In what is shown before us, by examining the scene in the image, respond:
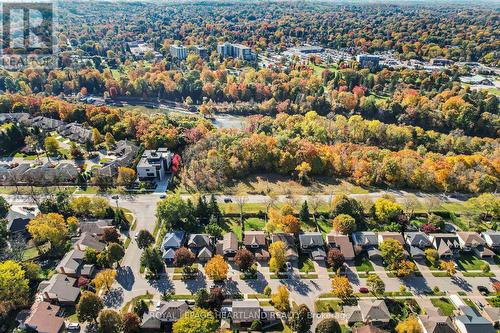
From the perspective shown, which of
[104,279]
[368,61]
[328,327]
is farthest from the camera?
[368,61]

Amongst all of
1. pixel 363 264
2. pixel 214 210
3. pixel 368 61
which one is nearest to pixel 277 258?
pixel 363 264

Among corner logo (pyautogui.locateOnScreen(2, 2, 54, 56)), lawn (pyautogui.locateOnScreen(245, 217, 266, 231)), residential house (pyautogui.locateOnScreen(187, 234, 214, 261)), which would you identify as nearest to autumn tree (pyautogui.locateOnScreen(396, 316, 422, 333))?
lawn (pyautogui.locateOnScreen(245, 217, 266, 231))

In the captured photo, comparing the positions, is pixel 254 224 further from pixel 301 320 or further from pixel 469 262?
pixel 469 262

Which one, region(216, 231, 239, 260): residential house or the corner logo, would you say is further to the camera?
the corner logo

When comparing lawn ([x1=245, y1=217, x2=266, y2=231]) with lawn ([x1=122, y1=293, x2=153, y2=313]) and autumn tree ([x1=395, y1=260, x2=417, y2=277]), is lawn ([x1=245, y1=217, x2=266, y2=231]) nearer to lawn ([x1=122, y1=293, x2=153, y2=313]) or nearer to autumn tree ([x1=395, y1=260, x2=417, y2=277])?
lawn ([x1=122, y1=293, x2=153, y2=313])

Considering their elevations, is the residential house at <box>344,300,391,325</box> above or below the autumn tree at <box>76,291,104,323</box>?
above

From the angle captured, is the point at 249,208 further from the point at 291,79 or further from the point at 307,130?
the point at 291,79

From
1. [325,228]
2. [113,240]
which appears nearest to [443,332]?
[325,228]

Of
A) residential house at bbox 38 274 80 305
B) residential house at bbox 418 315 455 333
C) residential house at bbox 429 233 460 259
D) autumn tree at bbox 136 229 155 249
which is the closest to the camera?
residential house at bbox 418 315 455 333
